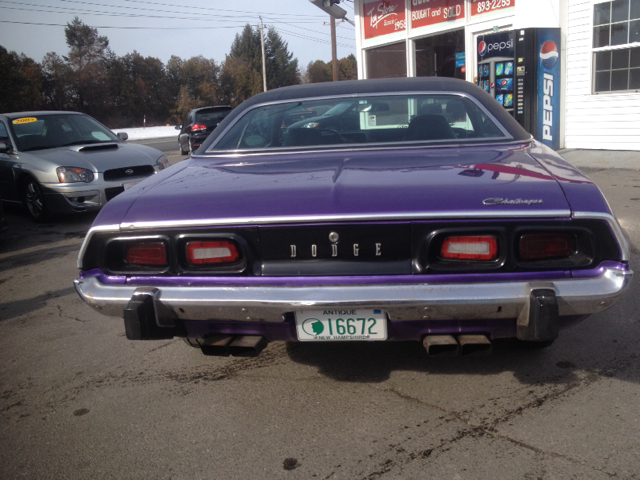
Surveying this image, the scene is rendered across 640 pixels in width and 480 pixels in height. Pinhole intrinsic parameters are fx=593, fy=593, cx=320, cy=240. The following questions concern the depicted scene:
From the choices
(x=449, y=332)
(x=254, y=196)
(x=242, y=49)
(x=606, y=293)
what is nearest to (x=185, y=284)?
(x=254, y=196)

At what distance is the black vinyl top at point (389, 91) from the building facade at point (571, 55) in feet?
29.1

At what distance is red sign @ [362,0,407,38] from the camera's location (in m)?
15.5

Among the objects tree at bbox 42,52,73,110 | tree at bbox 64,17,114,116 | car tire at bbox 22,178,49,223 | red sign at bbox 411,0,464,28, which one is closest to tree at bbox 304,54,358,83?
tree at bbox 64,17,114,116

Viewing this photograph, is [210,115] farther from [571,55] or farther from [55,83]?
[55,83]

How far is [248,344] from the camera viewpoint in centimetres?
258

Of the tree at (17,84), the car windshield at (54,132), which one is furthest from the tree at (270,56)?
the car windshield at (54,132)

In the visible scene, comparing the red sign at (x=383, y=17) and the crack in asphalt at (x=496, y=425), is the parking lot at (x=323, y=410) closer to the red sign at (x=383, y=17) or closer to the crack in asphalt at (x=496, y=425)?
the crack in asphalt at (x=496, y=425)

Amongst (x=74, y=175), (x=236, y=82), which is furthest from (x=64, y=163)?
(x=236, y=82)

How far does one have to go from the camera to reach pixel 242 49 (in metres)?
83.8

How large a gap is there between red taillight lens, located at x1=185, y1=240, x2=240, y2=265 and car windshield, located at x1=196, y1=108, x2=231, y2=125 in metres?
15.8

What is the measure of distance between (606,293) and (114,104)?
59919mm

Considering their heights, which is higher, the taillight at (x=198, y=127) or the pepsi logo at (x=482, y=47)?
the pepsi logo at (x=482, y=47)

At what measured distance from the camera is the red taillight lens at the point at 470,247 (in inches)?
92.1

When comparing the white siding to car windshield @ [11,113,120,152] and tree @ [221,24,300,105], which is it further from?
tree @ [221,24,300,105]
